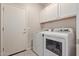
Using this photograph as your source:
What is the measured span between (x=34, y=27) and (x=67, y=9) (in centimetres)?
142

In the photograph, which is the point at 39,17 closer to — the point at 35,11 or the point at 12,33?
the point at 35,11

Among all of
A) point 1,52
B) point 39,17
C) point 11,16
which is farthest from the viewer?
point 39,17

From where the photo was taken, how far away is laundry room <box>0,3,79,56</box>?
1.85 metres

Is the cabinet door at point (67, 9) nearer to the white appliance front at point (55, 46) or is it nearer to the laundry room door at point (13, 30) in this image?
the white appliance front at point (55, 46)

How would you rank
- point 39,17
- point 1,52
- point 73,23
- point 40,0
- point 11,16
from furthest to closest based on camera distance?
point 39,17 < point 11,16 < point 1,52 < point 73,23 < point 40,0

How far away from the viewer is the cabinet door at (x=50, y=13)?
226cm

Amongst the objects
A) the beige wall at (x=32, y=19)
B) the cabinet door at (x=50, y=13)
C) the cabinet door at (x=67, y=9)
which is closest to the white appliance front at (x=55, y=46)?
the cabinet door at (x=67, y=9)

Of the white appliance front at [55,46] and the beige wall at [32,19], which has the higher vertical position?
the beige wall at [32,19]

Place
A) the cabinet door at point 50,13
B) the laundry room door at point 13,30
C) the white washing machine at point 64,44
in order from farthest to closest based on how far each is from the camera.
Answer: the laundry room door at point 13,30, the cabinet door at point 50,13, the white washing machine at point 64,44

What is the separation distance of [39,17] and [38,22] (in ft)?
0.67

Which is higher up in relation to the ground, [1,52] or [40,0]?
[40,0]

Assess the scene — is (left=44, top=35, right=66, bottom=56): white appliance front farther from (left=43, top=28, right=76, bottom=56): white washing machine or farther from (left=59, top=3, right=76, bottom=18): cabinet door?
(left=59, top=3, right=76, bottom=18): cabinet door

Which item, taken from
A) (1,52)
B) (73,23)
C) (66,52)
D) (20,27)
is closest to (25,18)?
(20,27)

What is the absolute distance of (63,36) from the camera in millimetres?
1438
